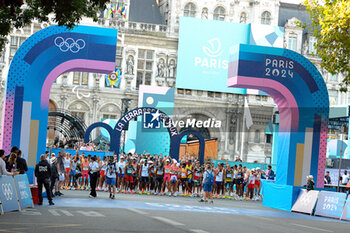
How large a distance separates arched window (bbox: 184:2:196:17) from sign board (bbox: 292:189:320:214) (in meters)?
36.2

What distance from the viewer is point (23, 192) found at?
17.0 m

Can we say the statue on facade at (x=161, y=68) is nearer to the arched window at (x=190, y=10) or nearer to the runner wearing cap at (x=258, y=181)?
the arched window at (x=190, y=10)

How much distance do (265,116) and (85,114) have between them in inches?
666

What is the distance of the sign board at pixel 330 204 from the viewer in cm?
2072

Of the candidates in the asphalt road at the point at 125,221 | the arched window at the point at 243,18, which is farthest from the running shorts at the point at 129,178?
the arched window at the point at 243,18

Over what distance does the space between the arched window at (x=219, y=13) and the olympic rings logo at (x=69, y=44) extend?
36.2 m

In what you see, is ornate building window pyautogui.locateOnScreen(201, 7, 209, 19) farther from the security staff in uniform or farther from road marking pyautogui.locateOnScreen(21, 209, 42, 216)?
road marking pyautogui.locateOnScreen(21, 209, 42, 216)

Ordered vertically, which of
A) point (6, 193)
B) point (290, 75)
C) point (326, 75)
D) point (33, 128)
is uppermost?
point (326, 75)

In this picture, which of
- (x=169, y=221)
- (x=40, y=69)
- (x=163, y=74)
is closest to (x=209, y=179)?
(x=40, y=69)

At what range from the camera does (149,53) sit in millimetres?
55219

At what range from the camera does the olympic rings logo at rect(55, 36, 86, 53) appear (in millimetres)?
21828

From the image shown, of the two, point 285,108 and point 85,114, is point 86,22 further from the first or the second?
point 285,108

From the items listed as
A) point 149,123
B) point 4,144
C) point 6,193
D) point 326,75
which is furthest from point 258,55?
point 326,75

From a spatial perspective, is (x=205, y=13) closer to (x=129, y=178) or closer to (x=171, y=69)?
(x=171, y=69)
